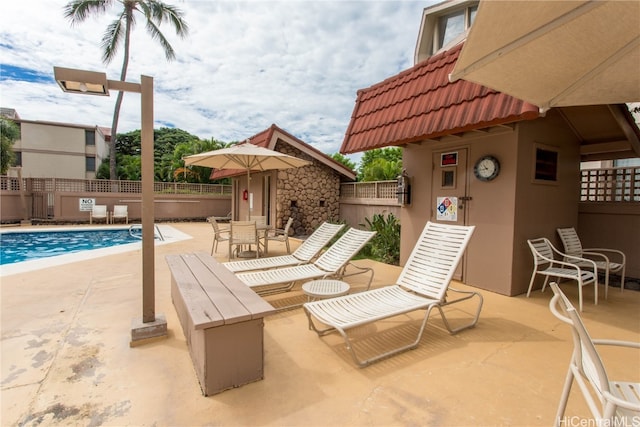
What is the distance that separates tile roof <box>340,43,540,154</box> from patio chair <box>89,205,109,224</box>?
13803 millimetres

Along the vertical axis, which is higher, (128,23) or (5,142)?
(128,23)

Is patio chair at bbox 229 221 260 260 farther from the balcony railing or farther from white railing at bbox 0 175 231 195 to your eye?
white railing at bbox 0 175 231 195

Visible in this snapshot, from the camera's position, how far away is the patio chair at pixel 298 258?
4738 millimetres

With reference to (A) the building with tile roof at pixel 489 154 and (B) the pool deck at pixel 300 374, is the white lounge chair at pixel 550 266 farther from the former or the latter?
(B) the pool deck at pixel 300 374

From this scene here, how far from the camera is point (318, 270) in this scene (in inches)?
179

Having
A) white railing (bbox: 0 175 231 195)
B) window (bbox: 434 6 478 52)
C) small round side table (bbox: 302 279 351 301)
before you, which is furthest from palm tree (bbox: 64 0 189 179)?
small round side table (bbox: 302 279 351 301)

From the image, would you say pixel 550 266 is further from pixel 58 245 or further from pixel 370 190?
pixel 58 245

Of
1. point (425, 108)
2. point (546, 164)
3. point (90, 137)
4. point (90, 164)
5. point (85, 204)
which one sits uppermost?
point (90, 137)

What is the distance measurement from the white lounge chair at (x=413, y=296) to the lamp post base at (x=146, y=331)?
1.47 metres

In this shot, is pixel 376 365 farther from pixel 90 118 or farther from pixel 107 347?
pixel 90 118

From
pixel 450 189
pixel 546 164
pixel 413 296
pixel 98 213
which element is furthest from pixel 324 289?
pixel 98 213

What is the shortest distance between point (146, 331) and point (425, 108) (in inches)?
191

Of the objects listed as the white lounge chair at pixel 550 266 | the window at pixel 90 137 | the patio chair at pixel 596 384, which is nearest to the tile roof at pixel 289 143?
the white lounge chair at pixel 550 266

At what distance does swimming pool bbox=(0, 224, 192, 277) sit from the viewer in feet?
20.7
